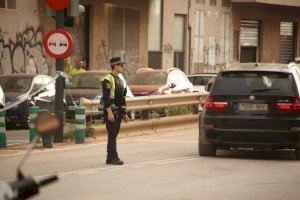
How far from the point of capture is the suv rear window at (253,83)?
14.6m

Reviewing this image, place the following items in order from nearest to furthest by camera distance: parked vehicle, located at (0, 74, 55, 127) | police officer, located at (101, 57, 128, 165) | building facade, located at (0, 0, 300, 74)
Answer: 1. police officer, located at (101, 57, 128, 165)
2. parked vehicle, located at (0, 74, 55, 127)
3. building facade, located at (0, 0, 300, 74)

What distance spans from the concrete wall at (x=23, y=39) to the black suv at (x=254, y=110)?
17.8m

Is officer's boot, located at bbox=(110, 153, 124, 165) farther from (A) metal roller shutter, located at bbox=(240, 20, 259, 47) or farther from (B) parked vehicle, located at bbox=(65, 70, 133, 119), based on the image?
(A) metal roller shutter, located at bbox=(240, 20, 259, 47)

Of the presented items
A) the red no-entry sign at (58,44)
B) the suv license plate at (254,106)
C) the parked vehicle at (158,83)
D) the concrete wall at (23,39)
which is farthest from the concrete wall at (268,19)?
the suv license plate at (254,106)

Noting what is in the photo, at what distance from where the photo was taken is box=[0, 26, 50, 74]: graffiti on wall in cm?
3178

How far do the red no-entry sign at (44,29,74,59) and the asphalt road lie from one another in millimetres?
1754

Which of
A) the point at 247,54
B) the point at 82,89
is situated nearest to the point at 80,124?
the point at 82,89

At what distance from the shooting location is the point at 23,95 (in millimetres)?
23000

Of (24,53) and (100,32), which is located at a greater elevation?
(100,32)

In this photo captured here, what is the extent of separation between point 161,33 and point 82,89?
720 inches

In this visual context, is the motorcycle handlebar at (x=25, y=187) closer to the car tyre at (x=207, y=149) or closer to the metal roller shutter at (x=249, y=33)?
the car tyre at (x=207, y=149)

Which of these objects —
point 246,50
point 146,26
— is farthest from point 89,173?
point 246,50

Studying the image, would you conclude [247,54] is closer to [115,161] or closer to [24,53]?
[24,53]

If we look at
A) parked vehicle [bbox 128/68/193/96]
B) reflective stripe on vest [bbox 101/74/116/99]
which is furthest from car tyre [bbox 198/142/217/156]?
parked vehicle [bbox 128/68/193/96]
